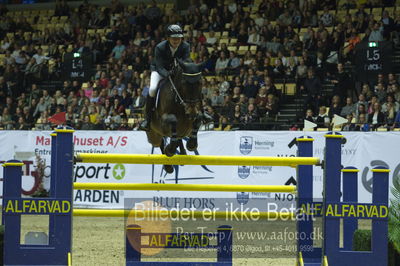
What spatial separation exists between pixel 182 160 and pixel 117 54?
51.1 ft

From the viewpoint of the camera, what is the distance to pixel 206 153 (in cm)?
1517

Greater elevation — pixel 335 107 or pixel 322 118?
pixel 335 107

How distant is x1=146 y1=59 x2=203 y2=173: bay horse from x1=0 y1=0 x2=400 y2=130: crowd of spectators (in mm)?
7237

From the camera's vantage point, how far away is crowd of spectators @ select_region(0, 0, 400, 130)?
16156 mm

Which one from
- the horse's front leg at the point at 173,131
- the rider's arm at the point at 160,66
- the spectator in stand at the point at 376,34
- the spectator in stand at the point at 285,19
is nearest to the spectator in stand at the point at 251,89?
the spectator in stand at the point at 376,34

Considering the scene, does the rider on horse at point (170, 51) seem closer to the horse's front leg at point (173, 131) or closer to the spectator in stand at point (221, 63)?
the horse's front leg at point (173, 131)

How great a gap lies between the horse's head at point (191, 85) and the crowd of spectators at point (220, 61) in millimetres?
7600

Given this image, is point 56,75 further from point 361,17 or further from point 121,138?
point 361,17

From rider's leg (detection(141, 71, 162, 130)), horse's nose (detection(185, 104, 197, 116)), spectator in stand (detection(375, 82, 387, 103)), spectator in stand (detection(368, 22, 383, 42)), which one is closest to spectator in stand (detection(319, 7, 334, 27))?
spectator in stand (detection(368, 22, 383, 42))

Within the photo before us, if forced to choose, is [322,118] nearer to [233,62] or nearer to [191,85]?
[233,62]

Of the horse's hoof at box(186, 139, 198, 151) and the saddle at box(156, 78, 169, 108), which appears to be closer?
the horse's hoof at box(186, 139, 198, 151)

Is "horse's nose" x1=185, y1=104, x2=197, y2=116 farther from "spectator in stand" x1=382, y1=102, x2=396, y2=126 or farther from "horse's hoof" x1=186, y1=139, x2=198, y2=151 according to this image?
"spectator in stand" x1=382, y1=102, x2=396, y2=126

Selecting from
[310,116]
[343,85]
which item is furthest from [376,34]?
[310,116]

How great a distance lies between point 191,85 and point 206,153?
26.8 feet
